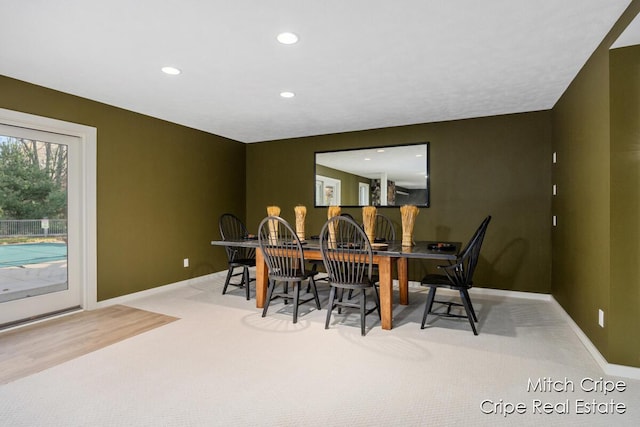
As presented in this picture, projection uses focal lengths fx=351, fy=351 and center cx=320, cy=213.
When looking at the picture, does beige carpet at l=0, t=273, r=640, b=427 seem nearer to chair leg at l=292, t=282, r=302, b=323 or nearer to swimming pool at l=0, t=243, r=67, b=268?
chair leg at l=292, t=282, r=302, b=323

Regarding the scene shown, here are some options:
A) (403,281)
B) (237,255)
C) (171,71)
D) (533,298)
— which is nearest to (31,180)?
(171,71)

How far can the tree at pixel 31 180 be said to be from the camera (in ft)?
10.3

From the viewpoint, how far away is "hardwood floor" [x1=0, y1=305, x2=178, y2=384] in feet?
7.98

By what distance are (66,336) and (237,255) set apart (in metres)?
2.13

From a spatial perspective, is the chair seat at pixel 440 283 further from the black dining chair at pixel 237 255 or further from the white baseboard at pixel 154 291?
the white baseboard at pixel 154 291

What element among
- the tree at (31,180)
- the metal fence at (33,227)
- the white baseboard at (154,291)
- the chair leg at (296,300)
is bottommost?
the white baseboard at (154,291)

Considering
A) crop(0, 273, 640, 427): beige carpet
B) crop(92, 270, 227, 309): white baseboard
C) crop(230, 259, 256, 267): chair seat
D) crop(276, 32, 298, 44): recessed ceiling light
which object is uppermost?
crop(276, 32, 298, 44): recessed ceiling light

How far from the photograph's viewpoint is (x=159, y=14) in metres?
2.08

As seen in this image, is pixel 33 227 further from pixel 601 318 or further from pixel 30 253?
pixel 601 318

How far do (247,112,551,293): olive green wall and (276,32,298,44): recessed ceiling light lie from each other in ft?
9.17

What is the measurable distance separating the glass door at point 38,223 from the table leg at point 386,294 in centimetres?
316

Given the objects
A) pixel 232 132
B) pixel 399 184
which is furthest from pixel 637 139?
pixel 232 132

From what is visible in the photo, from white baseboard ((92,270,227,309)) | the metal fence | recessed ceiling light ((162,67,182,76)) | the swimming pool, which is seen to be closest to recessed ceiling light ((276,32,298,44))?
recessed ceiling light ((162,67,182,76))

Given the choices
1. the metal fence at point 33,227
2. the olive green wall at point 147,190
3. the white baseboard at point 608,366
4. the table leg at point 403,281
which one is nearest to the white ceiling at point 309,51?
the olive green wall at point 147,190
